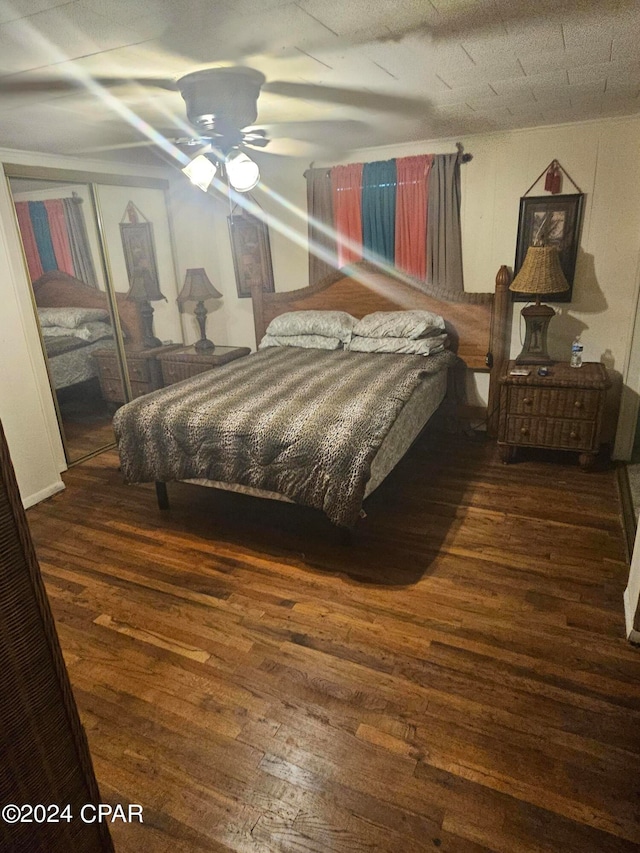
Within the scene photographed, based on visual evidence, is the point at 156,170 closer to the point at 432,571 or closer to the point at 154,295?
the point at 154,295

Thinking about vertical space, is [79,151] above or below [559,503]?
above

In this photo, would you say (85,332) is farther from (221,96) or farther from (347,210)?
(221,96)

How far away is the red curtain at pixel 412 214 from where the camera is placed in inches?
152

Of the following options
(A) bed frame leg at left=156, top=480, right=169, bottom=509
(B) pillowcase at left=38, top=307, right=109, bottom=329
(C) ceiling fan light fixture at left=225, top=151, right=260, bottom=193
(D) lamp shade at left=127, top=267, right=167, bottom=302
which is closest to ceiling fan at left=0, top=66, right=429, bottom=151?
(C) ceiling fan light fixture at left=225, top=151, right=260, bottom=193

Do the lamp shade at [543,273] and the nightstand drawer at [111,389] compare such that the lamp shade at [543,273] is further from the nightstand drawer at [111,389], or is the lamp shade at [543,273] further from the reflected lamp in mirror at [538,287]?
the nightstand drawer at [111,389]

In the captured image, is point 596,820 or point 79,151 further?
point 79,151

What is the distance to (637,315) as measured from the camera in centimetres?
344

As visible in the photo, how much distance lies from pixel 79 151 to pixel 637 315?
12.8ft

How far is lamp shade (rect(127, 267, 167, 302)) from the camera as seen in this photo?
4.40 metres

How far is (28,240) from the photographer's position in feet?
A: 11.2

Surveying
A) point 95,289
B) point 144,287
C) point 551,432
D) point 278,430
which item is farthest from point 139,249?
point 551,432

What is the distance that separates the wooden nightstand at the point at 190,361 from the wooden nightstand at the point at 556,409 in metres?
2.27

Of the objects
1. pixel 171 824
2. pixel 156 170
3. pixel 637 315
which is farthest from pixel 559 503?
pixel 156 170

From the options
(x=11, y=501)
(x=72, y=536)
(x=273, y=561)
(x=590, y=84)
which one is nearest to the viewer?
(x=11, y=501)
